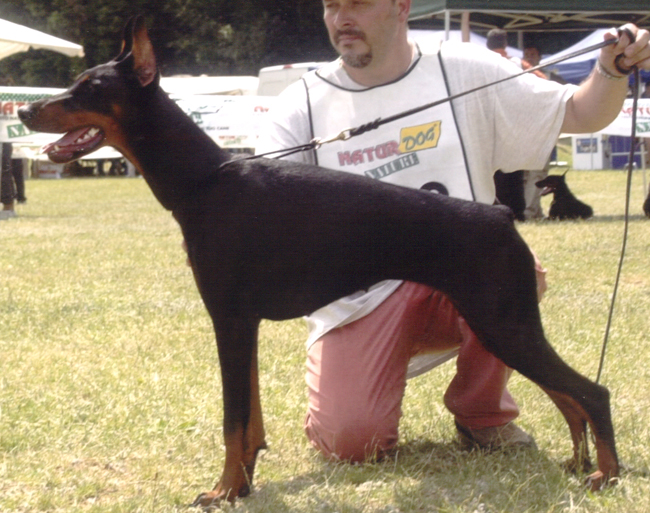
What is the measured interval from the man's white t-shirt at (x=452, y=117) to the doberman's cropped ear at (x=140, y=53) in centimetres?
76

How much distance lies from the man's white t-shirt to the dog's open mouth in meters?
0.82

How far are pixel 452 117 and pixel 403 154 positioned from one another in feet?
0.64

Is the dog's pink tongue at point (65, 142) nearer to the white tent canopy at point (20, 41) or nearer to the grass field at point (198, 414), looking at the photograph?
the grass field at point (198, 414)

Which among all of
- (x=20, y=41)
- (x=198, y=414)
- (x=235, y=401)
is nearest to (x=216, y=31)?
(x=20, y=41)

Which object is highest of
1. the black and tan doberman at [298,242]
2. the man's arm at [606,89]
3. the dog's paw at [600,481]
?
the man's arm at [606,89]

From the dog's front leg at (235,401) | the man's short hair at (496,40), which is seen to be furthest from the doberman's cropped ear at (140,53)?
the man's short hair at (496,40)

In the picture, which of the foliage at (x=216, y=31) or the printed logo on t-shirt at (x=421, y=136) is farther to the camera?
the foliage at (x=216, y=31)

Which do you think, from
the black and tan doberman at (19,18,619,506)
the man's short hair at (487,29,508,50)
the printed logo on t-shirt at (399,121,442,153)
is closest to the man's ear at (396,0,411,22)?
the printed logo on t-shirt at (399,121,442,153)

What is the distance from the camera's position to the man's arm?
2635 mm

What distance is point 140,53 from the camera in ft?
7.94

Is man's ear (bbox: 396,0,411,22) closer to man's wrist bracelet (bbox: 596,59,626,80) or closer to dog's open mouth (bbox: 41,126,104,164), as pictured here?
man's wrist bracelet (bbox: 596,59,626,80)

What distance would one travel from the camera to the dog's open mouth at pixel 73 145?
2.41 metres

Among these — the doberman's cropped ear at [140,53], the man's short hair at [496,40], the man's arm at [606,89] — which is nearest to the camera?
the doberman's cropped ear at [140,53]

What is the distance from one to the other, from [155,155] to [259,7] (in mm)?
27815
